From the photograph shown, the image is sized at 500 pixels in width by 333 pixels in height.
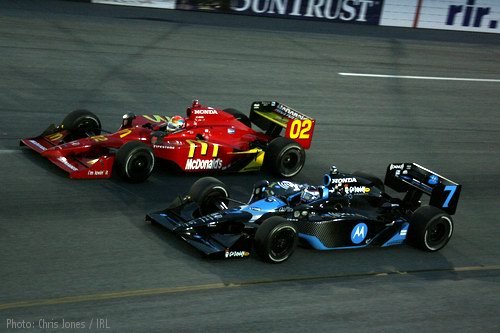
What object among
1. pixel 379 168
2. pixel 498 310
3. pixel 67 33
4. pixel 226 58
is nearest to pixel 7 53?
pixel 67 33

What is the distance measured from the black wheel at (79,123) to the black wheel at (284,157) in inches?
117

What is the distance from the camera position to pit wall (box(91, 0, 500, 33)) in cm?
2745

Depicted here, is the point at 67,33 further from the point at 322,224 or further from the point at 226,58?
the point at 322,224

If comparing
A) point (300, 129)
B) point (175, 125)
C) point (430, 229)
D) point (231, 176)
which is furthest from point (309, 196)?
point (300, 129)

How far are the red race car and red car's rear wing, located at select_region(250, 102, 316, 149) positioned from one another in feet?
0.06

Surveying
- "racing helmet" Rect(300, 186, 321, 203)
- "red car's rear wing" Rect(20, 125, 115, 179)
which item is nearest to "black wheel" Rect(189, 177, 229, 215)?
"racing helmet" Rect(300, 186, 321, 203)

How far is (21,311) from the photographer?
30.8 feet

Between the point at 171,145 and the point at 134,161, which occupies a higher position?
the point at 171,145

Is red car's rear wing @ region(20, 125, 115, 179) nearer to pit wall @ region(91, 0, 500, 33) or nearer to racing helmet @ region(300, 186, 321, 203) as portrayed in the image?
racing helmet @ region(300, 186, 321, 203)

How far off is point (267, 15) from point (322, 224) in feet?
56.2

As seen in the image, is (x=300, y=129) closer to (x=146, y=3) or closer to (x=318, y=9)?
(x=146, y=3)

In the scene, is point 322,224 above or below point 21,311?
above

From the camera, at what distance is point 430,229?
12391 millimetres

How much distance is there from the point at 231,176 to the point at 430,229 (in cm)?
386
